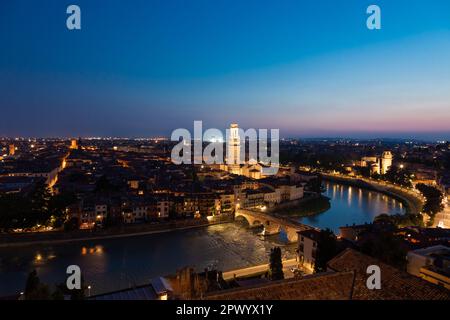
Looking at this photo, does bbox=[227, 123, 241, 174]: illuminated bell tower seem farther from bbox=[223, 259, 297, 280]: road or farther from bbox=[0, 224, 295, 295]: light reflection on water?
bbox=[223, 259, 297, 280]: road

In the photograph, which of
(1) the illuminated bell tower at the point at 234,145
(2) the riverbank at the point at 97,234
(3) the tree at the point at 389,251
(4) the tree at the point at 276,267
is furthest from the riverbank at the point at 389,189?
(4) the tree at the point at 276,267

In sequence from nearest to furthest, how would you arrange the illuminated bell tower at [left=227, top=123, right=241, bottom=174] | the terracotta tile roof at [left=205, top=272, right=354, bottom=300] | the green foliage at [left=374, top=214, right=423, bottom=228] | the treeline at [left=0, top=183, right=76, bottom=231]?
the terracotta tile roof at [left=205, top=272, right=354, bottom=300]
the treeline at [left=0, top=183, right=76, bottom=231]
the green foliage at [left=374, top=214, right=423, bottom=228]
the illuminated bell tower at [left=227, top=123, right=241, bottom=174]

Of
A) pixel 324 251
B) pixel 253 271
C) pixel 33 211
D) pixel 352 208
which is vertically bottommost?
pixel 352 208

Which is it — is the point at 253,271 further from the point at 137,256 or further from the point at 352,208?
the point at 352,208

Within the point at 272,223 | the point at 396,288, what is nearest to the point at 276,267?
the point at 396,288

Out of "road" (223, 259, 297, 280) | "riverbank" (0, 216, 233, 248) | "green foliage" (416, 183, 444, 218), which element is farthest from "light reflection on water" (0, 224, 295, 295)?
"green foliage" (416, 183, 444, 218)

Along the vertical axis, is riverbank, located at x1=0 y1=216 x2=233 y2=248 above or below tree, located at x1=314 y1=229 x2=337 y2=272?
below

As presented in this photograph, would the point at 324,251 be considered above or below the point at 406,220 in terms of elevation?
above
